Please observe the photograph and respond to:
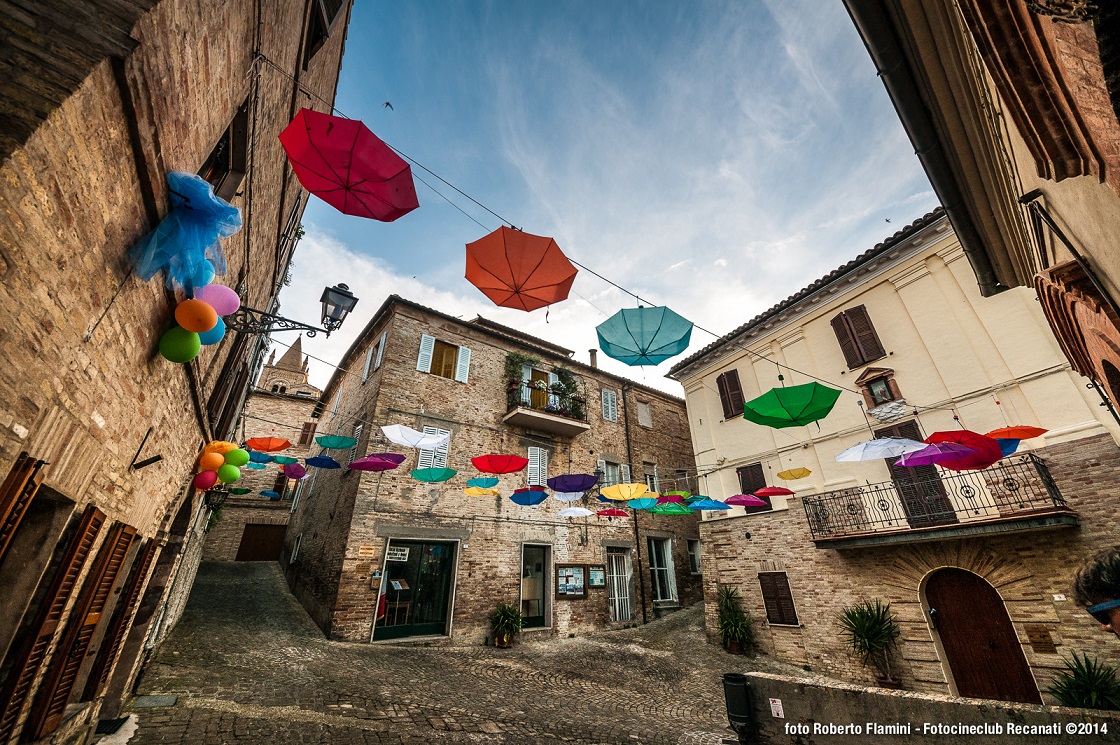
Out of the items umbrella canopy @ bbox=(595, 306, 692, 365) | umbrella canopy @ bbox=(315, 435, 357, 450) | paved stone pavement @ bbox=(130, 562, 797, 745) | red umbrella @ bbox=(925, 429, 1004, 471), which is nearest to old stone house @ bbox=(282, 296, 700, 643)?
paved stone pavement @ bbox=(130, 562, 797, 745)

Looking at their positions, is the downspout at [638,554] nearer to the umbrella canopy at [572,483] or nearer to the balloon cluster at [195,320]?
the umbrella canopy at [572,483]

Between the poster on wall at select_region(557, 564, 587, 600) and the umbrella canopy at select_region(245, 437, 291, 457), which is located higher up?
the umbrella canopy at select_region(245, 437, 291, 457)

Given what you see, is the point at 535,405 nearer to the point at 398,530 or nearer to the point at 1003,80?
the point at 398,530

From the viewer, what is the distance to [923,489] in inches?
389

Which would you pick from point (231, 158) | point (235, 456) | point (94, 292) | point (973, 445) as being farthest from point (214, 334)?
point (973, 445)

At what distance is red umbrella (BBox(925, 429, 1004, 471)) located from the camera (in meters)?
7.21

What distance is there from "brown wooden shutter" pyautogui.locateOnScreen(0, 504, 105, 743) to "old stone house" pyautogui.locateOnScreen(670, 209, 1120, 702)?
12905mm

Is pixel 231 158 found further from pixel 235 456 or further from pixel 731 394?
pixel 731 394

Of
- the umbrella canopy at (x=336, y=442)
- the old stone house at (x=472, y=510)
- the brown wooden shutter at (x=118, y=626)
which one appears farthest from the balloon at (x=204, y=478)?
the old stone house at (x=472, y=510)

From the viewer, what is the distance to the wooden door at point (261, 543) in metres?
20.6

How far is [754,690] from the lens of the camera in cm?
628

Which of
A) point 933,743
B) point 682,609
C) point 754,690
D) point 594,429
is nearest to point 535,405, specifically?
point 594,429

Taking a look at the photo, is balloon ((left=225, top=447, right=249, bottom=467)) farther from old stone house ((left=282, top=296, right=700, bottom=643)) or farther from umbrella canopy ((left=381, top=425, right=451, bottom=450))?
old stone house ((left=282, top=296, right=700, bottom=643))

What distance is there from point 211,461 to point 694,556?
649 inches
